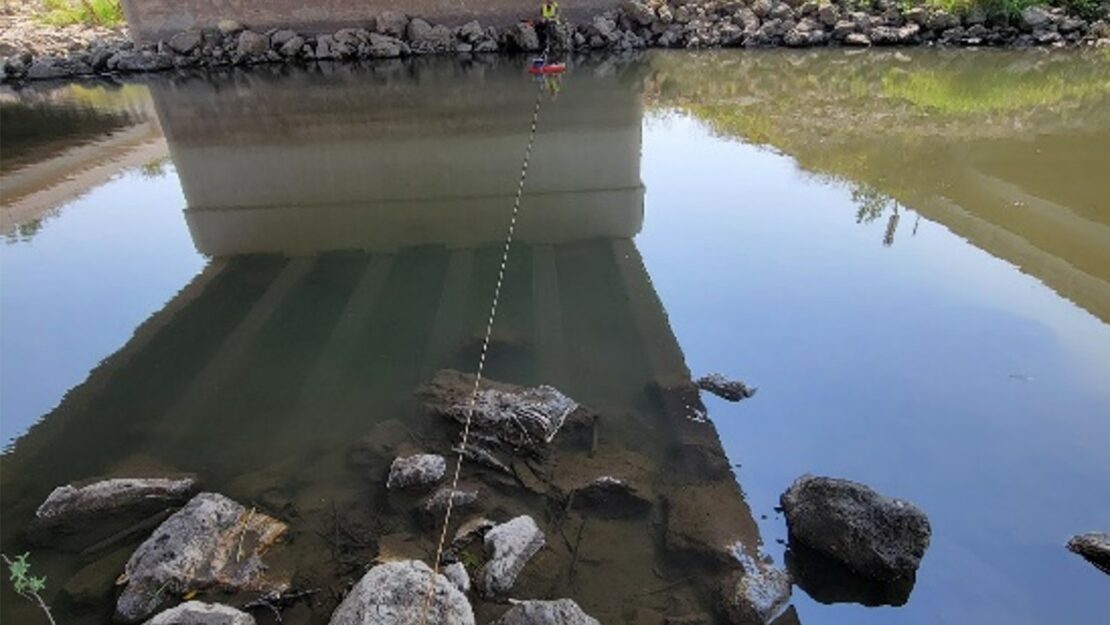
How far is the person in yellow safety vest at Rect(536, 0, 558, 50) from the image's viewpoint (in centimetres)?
1570

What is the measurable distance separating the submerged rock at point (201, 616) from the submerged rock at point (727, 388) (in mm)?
2841

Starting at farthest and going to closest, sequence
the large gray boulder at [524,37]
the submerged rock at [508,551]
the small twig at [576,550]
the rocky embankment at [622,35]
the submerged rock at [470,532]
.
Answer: the large gray boulder at [524,37] → the rocky embankment at [622,35] → the submerged rock at [470,532] → the small twig at [576,550] → the submerged rock at [508,551]

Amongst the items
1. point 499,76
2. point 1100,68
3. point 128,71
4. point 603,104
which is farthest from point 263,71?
point 1100,68

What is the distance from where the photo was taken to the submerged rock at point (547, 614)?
302cm

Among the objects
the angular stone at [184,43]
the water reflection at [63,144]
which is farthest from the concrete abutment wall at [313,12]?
the water reflection at [63,144]

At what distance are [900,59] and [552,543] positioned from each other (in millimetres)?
13642

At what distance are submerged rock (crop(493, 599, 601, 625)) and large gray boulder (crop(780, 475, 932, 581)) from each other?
1169 millimetres

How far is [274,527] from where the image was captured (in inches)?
150

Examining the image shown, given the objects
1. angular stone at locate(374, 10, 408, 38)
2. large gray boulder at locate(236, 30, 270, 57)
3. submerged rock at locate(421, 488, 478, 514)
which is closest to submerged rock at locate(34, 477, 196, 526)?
submerged rock at locate(421, 488, 478, 514)

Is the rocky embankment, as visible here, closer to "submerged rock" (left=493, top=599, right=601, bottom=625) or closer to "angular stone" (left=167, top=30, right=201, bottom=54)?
"angular stone" (left=167, top=30, right=201, bottom=54)

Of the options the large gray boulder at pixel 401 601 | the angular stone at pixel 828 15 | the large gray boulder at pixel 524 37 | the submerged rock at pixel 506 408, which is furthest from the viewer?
the large gray boulder at pixel 524 37

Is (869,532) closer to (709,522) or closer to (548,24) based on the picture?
(709,522)

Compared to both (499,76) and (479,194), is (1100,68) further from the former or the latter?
(479,194)

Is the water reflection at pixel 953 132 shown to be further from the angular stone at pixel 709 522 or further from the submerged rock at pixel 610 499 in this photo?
the submerged rock at pixel 610 499
